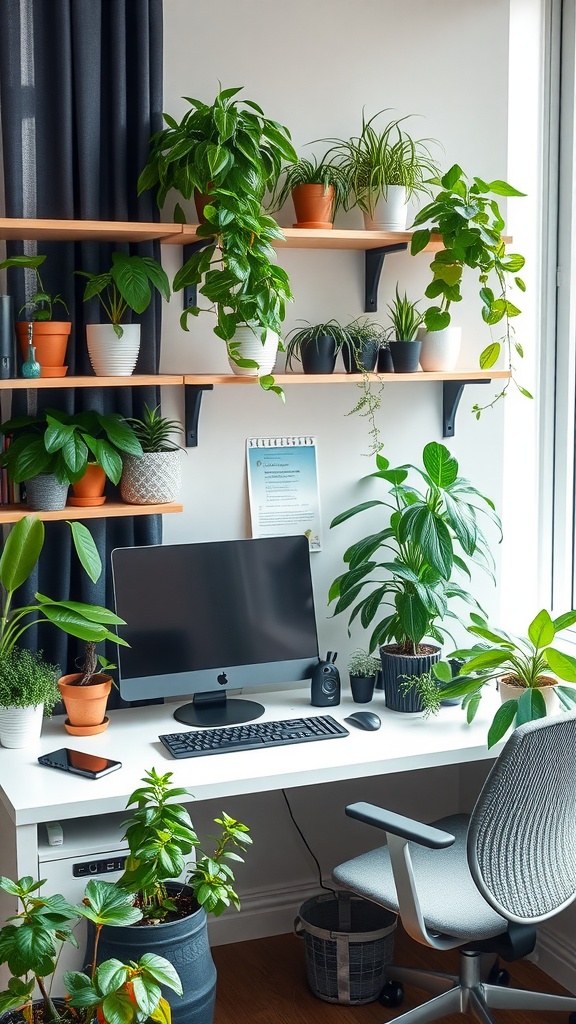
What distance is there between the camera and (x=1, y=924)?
253 centimetres

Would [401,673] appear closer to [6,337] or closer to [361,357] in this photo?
[361,357]

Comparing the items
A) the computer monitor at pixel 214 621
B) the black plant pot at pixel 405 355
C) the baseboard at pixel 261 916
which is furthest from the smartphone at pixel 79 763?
the black plant pot at pixel 405 355

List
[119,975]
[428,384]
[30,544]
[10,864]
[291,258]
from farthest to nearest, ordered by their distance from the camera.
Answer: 1. [428,384]
2. [291,258]
3. [10,864]
4. [30,544]
5. [119,975]

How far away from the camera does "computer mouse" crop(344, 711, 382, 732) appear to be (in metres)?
2.59

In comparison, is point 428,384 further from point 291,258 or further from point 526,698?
point 526,698

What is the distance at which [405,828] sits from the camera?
2191 mm

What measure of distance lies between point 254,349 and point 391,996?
1.66 meters

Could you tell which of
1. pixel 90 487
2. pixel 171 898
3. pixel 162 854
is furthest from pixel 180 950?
pixel 90 487

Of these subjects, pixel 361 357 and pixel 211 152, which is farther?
pixel 361 357

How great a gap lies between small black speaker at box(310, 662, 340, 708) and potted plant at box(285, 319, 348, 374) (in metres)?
0.77

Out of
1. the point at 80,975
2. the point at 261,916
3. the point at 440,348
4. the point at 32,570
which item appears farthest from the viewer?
the point at 261,916

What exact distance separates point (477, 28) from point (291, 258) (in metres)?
0.87

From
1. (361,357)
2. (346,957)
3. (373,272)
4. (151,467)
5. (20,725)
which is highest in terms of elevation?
(373,272)

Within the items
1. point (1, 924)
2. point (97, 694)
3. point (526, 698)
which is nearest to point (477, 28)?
point (526, 698)
